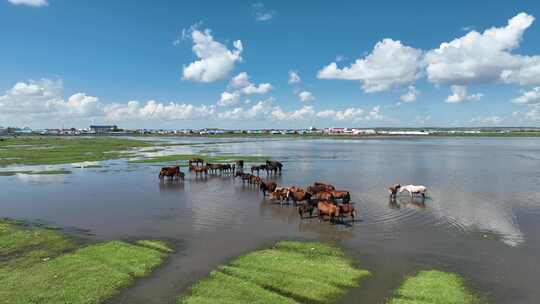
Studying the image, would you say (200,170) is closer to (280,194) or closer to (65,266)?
(280,194)

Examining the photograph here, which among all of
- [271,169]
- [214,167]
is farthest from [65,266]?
[271,169]

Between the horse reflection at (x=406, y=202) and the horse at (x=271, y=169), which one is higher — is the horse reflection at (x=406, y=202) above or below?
below

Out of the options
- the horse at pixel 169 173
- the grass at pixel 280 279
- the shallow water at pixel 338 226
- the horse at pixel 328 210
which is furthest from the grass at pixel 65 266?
the horse at pixel 169 173

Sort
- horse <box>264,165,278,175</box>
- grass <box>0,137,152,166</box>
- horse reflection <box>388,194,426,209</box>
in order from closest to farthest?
horse reflection <box>388,194,426,209</box>
horse <box>264,165,278,175</box>
grass <box>0,137,152,166</box>

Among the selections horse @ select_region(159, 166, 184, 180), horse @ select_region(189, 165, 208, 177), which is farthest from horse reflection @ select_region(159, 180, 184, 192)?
horse @ select_region(189, 165, 208, 177)

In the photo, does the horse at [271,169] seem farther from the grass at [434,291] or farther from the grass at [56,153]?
the grass at [56,153]

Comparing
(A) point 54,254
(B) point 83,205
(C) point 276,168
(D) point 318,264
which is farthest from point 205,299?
(C) point 276,168

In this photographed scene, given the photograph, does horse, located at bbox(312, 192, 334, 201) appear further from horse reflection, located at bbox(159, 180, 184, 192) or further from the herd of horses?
horse reflection, located at bbox(159, 180, 184, 192)
